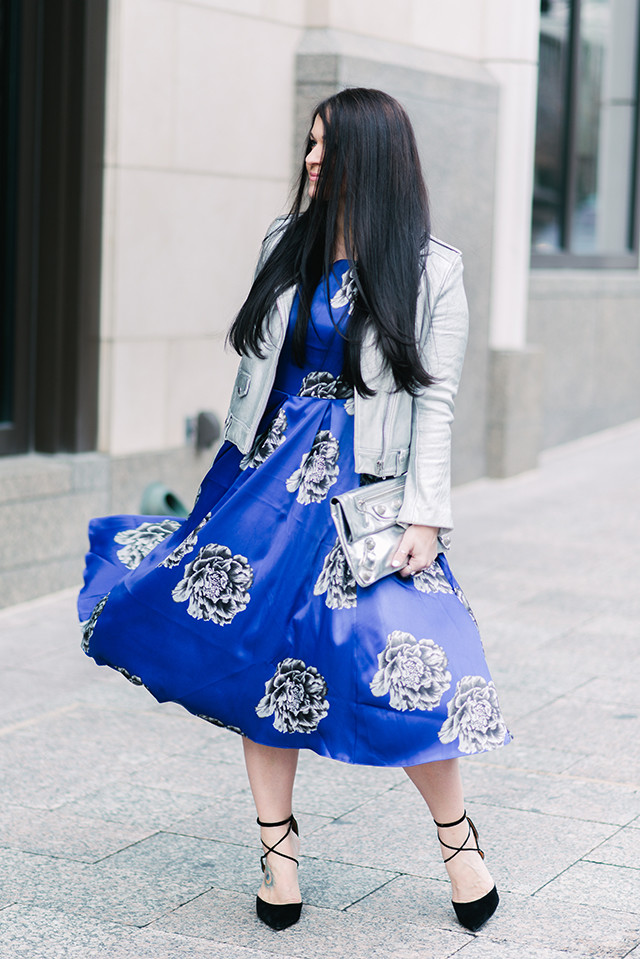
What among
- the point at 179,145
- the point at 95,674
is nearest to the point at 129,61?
the point at 179,145

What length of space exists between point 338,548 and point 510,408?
6.75 meters

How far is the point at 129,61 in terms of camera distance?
6527 millimetres

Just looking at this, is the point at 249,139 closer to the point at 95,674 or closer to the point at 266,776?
the point at 95,674

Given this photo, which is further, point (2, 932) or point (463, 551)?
point (463, 551)

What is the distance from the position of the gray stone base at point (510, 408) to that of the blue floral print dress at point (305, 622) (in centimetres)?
652

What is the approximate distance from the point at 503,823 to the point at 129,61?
401 cm

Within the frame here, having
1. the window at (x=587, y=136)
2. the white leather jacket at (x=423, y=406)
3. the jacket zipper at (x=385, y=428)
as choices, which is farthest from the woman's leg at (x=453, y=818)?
the window at (x=587, y=136)

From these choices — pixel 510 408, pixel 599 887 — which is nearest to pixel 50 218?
pixel 599 887

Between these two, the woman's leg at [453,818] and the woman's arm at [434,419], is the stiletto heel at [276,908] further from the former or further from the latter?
the woman's arm at [434,419]

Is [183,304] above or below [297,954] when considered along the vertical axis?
above

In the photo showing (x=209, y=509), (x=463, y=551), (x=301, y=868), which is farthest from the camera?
(x=463, y=551)

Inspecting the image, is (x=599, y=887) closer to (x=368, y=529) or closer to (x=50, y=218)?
(x=368, y=529)

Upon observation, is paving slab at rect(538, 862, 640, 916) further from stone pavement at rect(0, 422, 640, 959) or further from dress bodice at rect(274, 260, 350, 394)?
dress bodice at rect(274, 260, 350, 394)

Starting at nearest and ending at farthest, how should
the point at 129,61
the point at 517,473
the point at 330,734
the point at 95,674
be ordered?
the point at 330,734 → the point at 95,674 → the point at 129,61 → the point at 517,473
